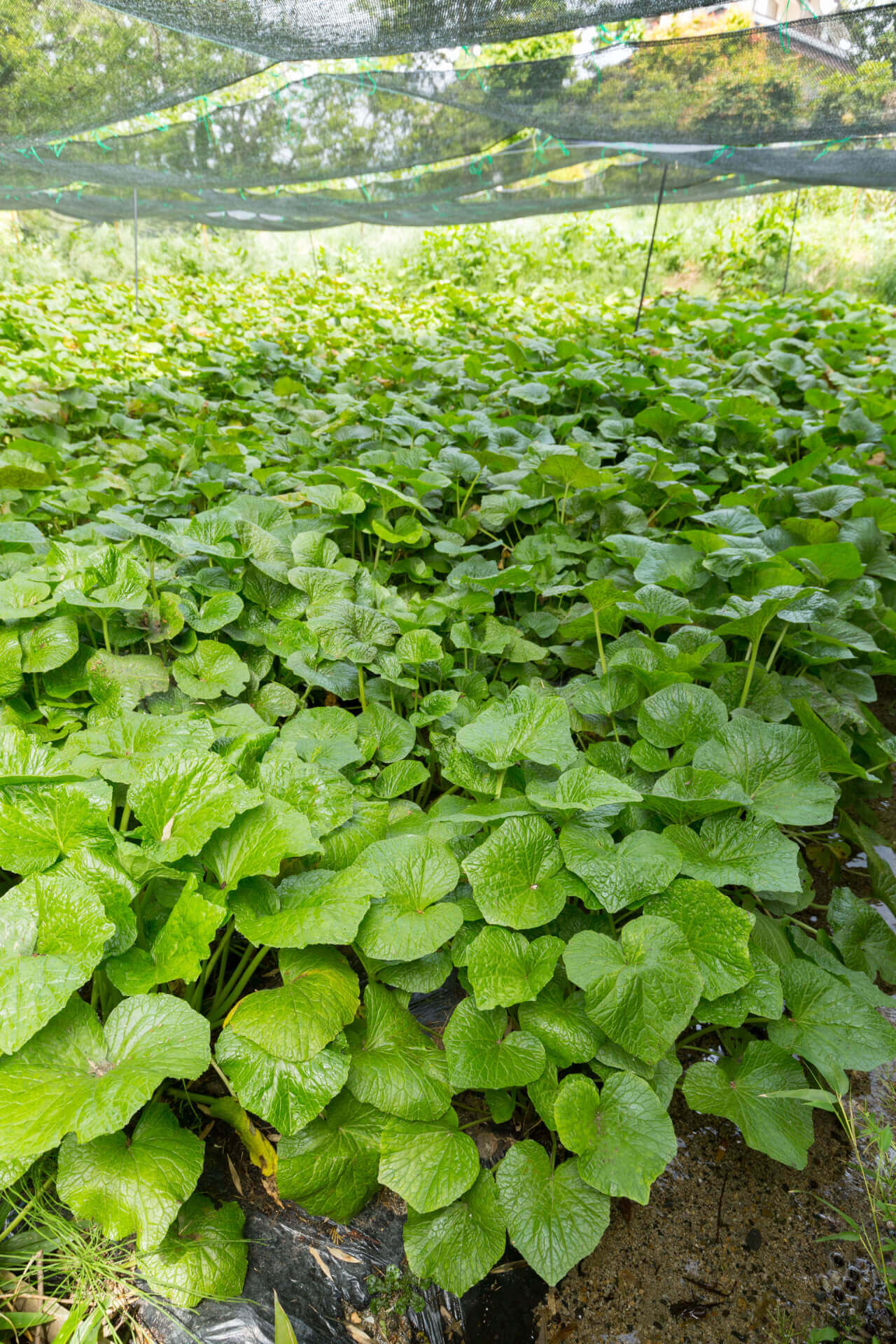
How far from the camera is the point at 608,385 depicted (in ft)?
11.8

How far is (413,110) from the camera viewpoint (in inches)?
204

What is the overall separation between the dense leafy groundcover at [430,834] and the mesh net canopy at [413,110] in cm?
199

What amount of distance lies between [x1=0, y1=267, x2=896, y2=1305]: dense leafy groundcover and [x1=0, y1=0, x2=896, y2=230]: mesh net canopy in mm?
1988

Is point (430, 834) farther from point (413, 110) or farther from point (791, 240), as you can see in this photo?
point (791, 240)

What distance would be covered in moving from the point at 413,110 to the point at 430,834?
5.68 meters

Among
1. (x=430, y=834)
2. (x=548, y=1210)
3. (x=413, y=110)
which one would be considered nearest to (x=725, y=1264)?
(x=548, y=1210)

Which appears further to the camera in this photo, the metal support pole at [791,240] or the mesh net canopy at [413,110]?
the metal support pole at [791,240]

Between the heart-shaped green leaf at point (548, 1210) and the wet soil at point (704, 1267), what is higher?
the heart-shaped green leaf at point (548, 1210)

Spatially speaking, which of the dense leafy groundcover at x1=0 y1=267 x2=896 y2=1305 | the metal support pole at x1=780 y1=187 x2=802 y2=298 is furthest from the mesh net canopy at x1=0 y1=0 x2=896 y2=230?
the dense leafy groundcover at x1=0 y1=267 x2=896 y2=1305

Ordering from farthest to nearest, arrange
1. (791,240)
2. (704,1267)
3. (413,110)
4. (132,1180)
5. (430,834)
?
(791,240), (413,110), (430,834), (704,1267), (132,1180)

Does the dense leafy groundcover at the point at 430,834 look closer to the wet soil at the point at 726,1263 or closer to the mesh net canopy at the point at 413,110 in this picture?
the wet soil at the point at 726,1263

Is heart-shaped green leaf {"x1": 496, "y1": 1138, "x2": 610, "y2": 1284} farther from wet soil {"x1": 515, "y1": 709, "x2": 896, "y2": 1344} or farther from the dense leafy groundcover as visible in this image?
wet soil {"x1": 515, "y1": 709, "x2": 896, "y2": 1344}

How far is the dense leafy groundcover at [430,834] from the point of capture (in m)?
1.00

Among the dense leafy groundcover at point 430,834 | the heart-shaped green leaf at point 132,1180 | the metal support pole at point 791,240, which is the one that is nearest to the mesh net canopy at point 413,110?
the metal support pole at point 791,240
